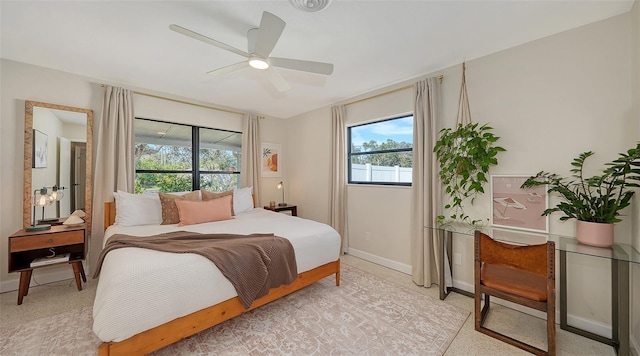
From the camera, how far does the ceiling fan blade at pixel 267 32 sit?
1.60 m

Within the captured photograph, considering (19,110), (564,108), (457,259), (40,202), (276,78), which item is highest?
(276,78)

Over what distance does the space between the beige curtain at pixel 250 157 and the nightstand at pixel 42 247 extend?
2.17m

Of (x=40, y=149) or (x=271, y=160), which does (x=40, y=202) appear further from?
(x=271, y=160)

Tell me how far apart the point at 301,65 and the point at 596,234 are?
262cm

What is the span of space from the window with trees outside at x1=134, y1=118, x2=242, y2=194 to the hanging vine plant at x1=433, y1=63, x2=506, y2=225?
11.0ft

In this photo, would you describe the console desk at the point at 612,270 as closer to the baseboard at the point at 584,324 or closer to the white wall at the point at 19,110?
the baseboard at the point at 584,324

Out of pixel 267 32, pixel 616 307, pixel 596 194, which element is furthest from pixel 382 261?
pixel 267 32

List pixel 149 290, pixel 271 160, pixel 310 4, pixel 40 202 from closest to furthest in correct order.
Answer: pixel 149 290 → pixel 310 4 → pixel 40 202 → pixel 271 160

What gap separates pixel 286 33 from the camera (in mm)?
2098

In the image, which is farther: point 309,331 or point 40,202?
point 40,202

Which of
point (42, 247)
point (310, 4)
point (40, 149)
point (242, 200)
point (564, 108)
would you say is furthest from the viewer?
point (242, 200)

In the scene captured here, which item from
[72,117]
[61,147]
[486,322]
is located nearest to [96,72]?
[72,117]

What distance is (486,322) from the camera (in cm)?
211

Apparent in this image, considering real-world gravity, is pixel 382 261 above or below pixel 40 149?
below
